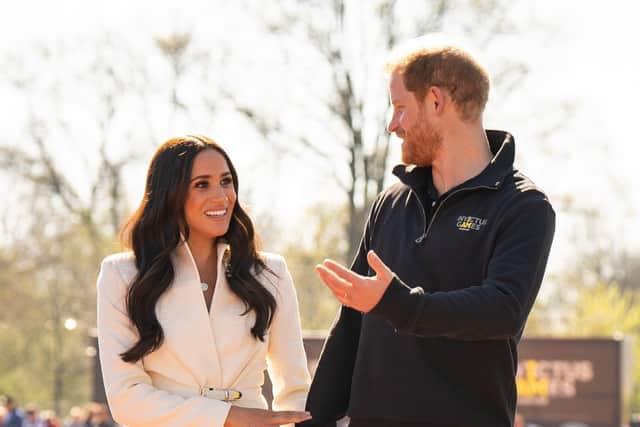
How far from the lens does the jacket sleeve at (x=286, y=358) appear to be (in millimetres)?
6035

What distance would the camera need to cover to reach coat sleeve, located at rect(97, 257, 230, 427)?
5.74 metres

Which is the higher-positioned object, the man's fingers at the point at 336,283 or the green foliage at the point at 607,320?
the man's fingers at the point at 336,283

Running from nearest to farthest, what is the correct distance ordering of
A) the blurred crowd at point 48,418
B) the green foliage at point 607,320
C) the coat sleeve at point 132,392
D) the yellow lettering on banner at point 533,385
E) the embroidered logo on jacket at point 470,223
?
the embroidered logo on jacket at point 470,223, the coat sleeve at point 132,392, the blurred crowd at point 48,418, the yellow lettering on banner at point 533,385, the green foliage at point 607,320

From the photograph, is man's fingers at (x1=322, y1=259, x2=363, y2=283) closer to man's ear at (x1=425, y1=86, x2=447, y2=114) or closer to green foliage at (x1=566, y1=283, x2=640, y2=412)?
man's ear at (x1=425, y1=86, x2=447, y2=114)

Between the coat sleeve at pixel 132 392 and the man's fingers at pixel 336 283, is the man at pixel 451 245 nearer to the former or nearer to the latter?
the man's fingers at pixel 336 283

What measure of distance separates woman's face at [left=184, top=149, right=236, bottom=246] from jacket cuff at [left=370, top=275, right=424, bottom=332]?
1488 mm

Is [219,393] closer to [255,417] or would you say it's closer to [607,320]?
[255,417]

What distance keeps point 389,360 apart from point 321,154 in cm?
2158

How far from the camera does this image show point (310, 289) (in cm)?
3488

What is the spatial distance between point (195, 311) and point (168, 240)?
0.30 metres

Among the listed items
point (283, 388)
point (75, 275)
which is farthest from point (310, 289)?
point (283, 388)

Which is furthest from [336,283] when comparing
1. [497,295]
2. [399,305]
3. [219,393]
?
[219,393]

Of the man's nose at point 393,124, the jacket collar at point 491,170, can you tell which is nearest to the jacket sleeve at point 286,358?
the jacket collar at point 491,170

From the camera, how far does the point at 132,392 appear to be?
18.9 ft
